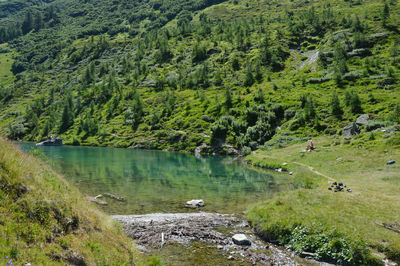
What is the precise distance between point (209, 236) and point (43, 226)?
14359 millimetres

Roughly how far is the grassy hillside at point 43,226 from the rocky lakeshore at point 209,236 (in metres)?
6.54

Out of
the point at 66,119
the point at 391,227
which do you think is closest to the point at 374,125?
the point at 391,227

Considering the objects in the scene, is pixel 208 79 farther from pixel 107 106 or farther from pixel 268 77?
pixel 107 106

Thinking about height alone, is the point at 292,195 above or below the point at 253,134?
above

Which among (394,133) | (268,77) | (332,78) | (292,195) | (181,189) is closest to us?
(292,195)

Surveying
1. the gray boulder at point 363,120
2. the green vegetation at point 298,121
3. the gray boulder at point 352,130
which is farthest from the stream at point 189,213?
the gray boulder at point 363,120

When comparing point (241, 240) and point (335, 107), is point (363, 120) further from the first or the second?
point (241, 240)

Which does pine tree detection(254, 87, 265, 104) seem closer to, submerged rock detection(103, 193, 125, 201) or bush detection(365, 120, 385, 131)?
bush detection(365, 120, 385, 131)

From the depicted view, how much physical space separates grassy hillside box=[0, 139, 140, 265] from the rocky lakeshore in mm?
6538

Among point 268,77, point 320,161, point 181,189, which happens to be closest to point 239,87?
point 268,77

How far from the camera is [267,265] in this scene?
17.4m

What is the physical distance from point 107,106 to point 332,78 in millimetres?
147586

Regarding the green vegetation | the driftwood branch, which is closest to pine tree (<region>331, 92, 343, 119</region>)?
the green vegetation

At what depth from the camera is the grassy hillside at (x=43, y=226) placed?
915 centimetres
